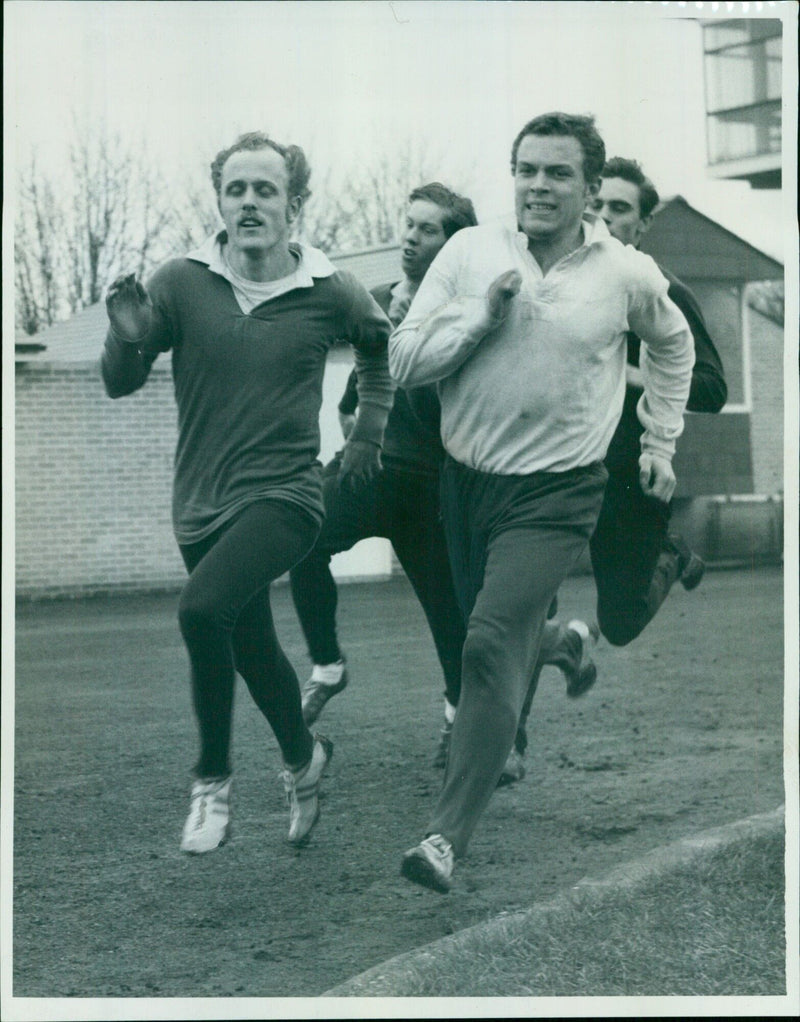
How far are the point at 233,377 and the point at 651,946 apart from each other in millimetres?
2078

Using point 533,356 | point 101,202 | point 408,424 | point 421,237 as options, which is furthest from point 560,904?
point 101,202

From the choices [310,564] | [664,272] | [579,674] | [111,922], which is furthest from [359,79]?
[111,922]

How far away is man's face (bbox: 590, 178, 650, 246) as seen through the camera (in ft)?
16.7

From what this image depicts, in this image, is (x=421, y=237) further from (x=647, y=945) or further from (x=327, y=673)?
(x=647, y=945)

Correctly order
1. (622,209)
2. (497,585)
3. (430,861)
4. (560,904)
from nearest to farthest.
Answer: (430,861) → (497,585) → (560,904) → (622,209)

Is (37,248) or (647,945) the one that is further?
(37,248)

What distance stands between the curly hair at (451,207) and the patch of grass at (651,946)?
6.71 ft

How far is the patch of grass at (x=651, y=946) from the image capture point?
473 centimetres

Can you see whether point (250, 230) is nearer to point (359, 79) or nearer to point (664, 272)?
point (359, 79)

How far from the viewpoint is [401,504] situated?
16.5ft

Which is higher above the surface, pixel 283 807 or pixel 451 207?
pixel 451 207

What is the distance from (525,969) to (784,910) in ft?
3.00

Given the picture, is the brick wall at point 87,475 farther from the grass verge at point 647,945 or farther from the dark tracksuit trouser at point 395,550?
the grass verge at point 647,945

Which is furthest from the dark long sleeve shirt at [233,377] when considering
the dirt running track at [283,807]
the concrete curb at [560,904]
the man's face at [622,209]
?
the concrete curb at [560,904]
